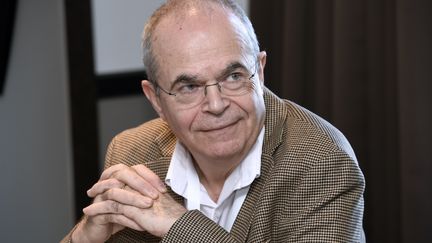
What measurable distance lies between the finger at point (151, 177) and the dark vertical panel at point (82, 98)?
2.02 m

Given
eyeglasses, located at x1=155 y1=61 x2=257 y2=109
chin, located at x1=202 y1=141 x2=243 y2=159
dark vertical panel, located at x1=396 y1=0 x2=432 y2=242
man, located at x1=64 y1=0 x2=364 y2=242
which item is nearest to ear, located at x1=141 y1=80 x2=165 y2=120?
man, located at x1=64 y1=0 x2=364 y2=242

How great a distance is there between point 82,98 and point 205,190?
2.02 meters

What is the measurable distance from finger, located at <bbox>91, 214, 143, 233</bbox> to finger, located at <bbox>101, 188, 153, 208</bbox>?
43mm

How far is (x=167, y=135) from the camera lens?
2037 millimetres

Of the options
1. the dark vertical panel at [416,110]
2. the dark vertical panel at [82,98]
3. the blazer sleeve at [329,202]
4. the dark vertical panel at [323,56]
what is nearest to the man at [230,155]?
the blazer sleeve at [329,202]

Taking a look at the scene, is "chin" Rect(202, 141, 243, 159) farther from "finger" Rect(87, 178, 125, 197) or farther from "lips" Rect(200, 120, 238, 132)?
"finger" Rect(87, 178, 125, 197)

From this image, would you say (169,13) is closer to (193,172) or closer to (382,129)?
(193,172)

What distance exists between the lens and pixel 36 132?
3.81 metres

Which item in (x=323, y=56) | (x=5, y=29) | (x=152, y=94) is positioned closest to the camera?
(x=152, y=94)

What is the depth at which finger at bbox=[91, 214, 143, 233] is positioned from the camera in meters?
1.74

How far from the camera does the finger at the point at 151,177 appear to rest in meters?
1.81

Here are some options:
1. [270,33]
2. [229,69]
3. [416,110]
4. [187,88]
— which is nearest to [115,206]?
[187,88]

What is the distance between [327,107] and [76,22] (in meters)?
1.57

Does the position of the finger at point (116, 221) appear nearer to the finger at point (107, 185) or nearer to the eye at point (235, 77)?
the finger at point (107, 185)
